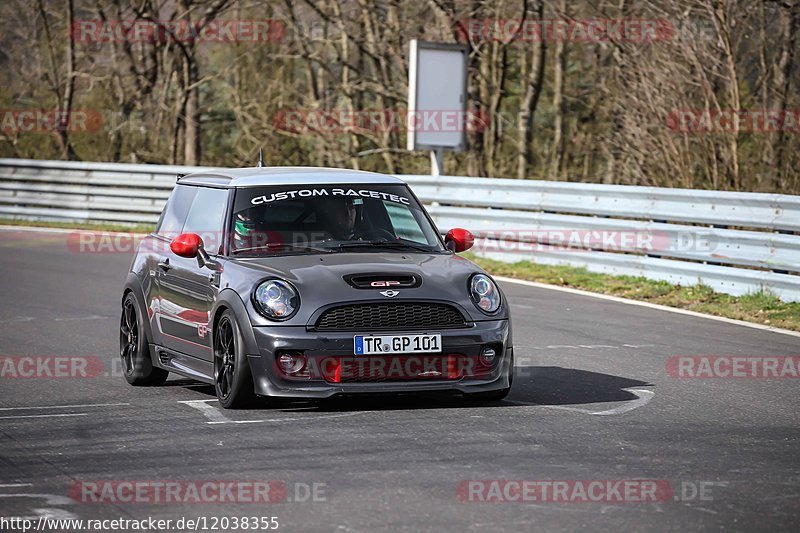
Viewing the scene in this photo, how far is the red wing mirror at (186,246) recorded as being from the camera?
8820 millimetres

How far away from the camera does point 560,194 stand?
678 inches

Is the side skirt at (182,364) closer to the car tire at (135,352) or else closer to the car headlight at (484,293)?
the car tire at (135,352)

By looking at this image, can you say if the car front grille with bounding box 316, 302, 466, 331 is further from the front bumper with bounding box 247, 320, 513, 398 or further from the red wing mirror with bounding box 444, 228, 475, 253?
the red wing mirror with bounding box 444, 228, 475, 253

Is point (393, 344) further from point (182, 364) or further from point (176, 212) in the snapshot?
point (176, 212)

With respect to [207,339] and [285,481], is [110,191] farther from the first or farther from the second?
[285,481]

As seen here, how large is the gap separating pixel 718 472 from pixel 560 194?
10925mm

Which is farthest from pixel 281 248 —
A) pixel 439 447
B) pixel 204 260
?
pixel 439 447

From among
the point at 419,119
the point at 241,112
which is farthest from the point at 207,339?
the point at 241,112

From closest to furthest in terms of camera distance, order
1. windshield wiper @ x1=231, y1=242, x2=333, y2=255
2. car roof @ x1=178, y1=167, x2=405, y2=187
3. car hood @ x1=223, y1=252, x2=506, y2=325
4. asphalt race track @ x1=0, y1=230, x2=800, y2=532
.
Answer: asphalt race track @ x1=0, y1=230, x2=800, y2=532 < car hood @ x1=223, y1=252, x2=506, y2=325 < windshield wiper @ x1=231, y1=242, x2=333, y2=255 < car roof @ x1=178, y1=167, x2=405, y2=187

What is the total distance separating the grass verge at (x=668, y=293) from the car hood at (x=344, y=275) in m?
5.48

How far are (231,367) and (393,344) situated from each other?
1.08m

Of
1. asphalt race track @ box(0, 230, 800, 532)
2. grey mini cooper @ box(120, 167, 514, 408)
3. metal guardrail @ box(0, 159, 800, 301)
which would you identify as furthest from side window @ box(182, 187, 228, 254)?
metal guardrail @ box(0, 159, 800, 301)

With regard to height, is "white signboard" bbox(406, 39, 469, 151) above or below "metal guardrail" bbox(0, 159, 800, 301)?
above

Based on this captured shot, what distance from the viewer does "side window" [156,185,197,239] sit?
981 cm
